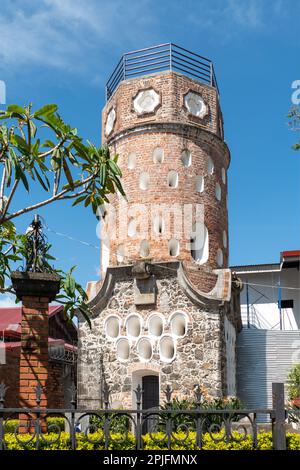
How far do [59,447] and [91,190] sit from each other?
5645 millimetres

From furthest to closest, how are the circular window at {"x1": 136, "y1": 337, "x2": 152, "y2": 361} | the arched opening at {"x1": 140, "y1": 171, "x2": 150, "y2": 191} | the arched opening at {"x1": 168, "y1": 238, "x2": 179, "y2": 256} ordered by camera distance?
the arched opening at {"x1": 140, "y1": 171, "x2": 150, "y2": 191} < the arched opening at {"x1": 168, "y1": 238, "x2": 179, "y2": 256} < the circular window at {"x1": 136, "y1": 337, "x2": 152, "y2": 361}

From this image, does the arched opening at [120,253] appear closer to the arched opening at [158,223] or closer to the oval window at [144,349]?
the arched opening at [158,223]

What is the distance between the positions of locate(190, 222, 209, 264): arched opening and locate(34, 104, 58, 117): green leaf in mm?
12269

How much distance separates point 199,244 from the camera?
23.3 meters

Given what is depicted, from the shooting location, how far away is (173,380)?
21203 millimetres

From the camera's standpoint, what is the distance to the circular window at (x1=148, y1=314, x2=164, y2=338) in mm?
21938

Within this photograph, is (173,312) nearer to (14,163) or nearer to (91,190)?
(91,190)

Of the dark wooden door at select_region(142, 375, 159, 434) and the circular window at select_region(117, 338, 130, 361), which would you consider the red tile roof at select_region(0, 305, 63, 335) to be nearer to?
the circular window at select_region(117, 338, 130, 361)

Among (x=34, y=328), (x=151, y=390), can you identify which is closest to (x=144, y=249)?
(x=151, y=390)

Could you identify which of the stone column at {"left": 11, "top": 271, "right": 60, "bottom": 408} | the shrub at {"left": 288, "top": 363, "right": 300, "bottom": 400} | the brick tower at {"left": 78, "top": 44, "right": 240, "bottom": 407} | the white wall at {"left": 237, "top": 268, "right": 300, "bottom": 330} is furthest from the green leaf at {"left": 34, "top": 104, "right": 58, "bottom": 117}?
the white wall at {"left": 237, "top": 268, "right": 300, "bottom": 330}

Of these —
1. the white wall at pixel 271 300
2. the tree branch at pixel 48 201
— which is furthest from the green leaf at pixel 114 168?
the white wall at pixel 271 300

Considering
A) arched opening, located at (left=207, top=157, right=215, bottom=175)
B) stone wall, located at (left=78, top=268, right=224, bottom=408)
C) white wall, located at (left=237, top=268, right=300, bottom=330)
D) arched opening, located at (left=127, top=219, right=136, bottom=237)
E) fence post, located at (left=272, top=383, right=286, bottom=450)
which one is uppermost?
arched opening, located at (left=207, top=157, right=215, bottom=175)
